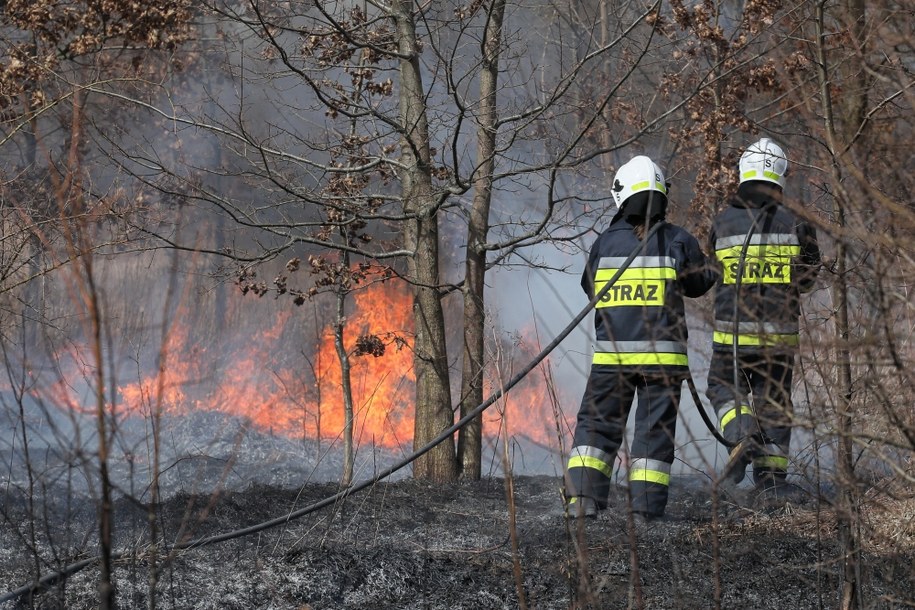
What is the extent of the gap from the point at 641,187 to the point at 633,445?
1443 millimetres

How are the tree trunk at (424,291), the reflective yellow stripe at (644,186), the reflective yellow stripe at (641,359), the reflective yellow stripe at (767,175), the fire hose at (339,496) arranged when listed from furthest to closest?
the tree trunk at (424,291) → the reflective yellow stripe at (767,175) → the reflective yellow stripe at (644,186) → the reflective yellow stripe at (641,359) → the fire hose at (339,496)

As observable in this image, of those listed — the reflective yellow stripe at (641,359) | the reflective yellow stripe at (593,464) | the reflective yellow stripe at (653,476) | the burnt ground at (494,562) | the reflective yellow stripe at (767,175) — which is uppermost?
the reflective yellow stripe at (767,175)

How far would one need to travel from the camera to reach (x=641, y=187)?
614cm

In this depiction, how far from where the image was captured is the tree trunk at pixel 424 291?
8.68 metres

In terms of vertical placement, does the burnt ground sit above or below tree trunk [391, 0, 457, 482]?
below

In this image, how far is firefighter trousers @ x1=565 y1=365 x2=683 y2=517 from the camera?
580cm

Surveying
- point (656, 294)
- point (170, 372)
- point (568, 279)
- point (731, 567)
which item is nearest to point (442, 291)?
point (656, 294)

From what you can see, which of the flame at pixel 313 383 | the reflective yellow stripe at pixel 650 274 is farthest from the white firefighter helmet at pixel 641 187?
the flame at pixel 313 383

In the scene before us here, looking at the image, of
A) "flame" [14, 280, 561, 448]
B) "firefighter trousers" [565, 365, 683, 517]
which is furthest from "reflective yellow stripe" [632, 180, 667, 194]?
"flame" [14, 280, 561, 448]

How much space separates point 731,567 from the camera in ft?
Answer: 15.8

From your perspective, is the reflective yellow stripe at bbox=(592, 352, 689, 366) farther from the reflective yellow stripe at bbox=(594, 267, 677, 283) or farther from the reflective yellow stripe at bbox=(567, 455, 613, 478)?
the reflective yellow stripe at bbox=(567, 455, 613, 478)

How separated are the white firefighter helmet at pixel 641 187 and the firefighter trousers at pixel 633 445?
0.94m

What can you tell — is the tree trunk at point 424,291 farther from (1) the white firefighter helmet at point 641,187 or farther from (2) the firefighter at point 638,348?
(2) the firefighter at point 638,348

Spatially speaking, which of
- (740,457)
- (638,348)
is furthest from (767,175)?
(740,457)
